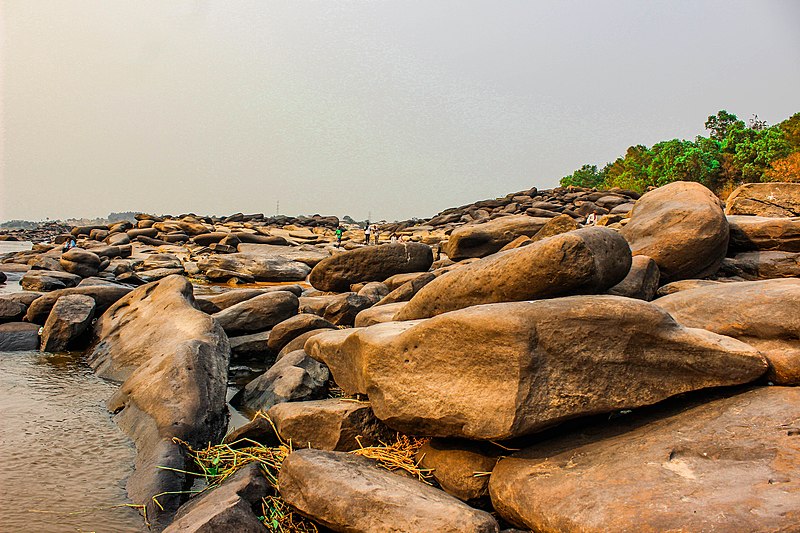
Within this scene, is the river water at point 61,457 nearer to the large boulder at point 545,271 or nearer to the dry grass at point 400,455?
the dry grass at point 400,455

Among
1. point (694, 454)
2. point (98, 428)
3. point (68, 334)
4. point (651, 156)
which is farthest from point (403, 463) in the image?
point (651, 156)

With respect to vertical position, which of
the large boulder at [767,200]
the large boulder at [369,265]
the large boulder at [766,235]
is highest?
the large boulder at [767,200]

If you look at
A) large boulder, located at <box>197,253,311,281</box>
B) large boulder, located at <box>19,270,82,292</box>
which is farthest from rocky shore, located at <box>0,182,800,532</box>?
large boulder, located at <box>197,253,311,281</box>

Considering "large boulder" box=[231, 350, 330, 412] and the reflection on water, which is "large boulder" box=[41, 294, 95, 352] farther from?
"large boulder" box=[231, 350, 330, 412]

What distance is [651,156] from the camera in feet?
233

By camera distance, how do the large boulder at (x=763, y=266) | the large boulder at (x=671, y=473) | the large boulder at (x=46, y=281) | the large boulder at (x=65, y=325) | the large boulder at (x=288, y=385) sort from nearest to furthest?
the large boulder at (x=671, y=473)
the large boulder at (x=288, y=385)
the large boulder at (x=763, y=266)
the large boulder at (x=65, y=325)
the large boulder at (x=46, y=281)

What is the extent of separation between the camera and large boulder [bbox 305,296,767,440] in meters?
3.63

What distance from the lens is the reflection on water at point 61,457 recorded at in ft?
13.0

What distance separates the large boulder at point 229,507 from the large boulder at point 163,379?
1.30 ft

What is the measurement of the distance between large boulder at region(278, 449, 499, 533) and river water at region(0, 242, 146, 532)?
1.15m

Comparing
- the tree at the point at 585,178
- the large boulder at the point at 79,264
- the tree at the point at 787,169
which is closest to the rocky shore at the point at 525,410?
the large boulder at the point at 79,264

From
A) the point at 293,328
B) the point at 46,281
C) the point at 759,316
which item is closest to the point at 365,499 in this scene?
the point at 759,316

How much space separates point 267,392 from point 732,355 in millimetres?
4336

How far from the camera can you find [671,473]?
10.7ft
